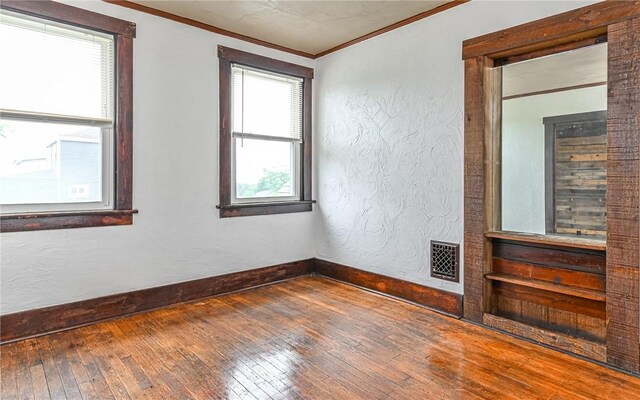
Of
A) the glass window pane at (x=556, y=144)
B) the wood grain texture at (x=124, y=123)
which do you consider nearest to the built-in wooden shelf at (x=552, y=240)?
the glass window pane at (x=556, y=144)

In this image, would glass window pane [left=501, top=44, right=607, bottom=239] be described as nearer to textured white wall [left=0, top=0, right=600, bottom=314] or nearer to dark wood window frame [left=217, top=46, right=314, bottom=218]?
textured white wall [left=0, top=0, right=600, bottom=314]

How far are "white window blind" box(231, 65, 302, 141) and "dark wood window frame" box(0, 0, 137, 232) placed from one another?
0.99 metres

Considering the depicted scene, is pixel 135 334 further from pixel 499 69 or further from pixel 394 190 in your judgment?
pixel 499 69

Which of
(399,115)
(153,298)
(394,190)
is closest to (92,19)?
(153,298)

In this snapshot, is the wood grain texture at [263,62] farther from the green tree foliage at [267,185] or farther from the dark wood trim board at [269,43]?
the green tree foliage at [267,185]

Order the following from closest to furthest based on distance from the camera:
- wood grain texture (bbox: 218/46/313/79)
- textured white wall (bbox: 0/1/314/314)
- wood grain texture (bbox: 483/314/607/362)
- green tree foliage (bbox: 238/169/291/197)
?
wood grain texture (bbox: 483/314/607/362), textured white wall (bbox: 0/1/314/314), wood grain texture (bbox: 218/46/313/79), green tree foliage (bbox: 238/169/291/197)

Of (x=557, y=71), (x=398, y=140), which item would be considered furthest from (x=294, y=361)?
(x=557, y=71)

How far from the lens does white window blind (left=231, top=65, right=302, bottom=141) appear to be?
3.84 m

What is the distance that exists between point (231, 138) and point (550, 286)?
300cm

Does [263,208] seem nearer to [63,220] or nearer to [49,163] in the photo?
[63,220]

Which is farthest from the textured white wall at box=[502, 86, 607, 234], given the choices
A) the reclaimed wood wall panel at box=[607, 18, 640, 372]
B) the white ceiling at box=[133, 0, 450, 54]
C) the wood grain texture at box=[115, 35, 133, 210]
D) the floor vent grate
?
the wood grain texture at box=[115, 35, 133, 210]

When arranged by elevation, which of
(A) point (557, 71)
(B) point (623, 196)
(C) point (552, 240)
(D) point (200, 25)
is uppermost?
(D) point (200, 25)

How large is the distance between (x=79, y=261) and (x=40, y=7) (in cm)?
187

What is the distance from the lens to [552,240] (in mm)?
2631
